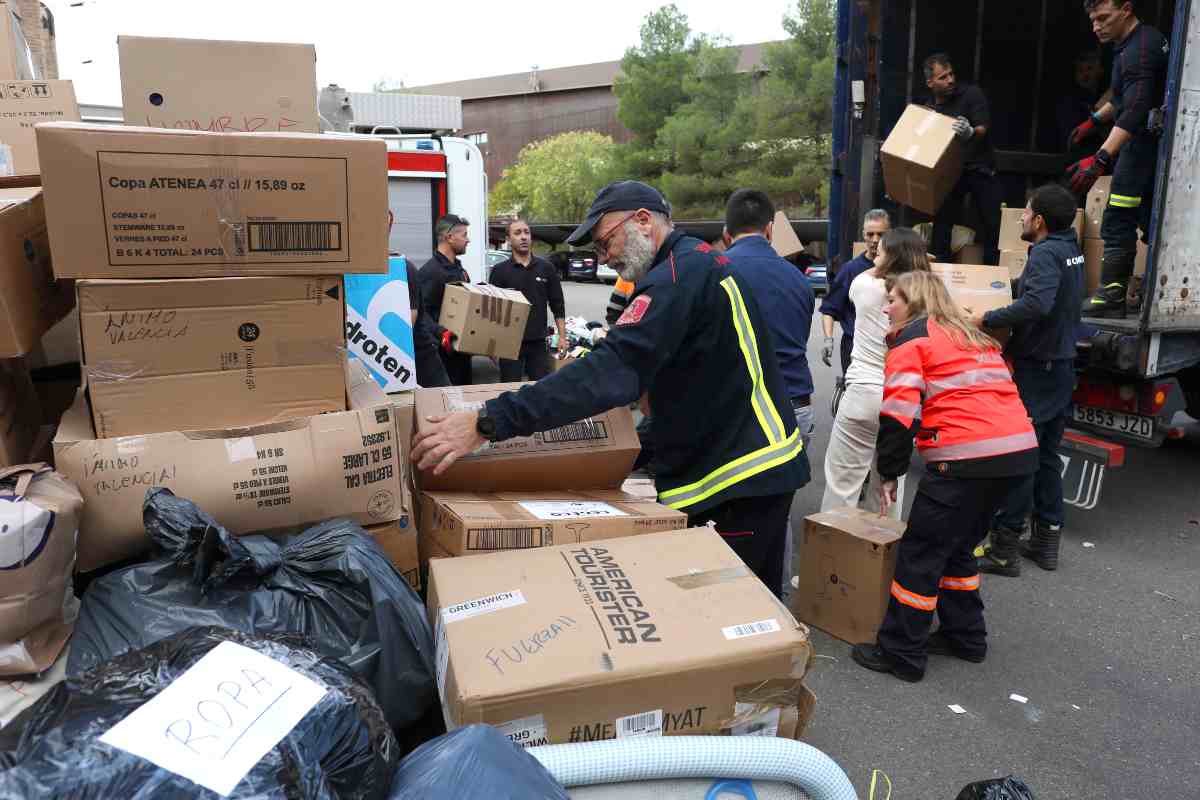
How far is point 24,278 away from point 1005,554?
4.09 metres

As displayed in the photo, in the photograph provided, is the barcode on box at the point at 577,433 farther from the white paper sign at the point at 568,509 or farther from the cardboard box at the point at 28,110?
the cardboard box at the point at 28,110

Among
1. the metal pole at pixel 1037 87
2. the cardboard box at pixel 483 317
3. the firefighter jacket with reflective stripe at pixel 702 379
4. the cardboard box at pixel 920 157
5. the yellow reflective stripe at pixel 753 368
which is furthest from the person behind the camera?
the metal pole at pixel 1037 87

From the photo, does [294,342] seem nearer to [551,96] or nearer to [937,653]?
[937,653]

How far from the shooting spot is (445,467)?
2.09 meters

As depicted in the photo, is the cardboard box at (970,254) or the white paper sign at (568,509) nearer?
the white paper sign at (568,509)

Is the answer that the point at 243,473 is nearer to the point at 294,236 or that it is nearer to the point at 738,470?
the point at 294,236

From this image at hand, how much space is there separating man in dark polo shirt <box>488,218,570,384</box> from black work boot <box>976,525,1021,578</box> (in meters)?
3.87

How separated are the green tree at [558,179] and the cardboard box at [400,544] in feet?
126

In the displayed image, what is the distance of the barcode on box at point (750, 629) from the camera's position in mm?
1656

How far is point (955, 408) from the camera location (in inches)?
126

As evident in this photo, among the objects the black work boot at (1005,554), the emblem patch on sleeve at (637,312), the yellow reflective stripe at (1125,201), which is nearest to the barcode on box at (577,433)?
the emblem patch on sleeve at (637,312)

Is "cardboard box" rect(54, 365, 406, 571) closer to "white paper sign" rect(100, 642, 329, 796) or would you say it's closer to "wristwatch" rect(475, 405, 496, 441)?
"wristwatch" rect(475, 405, 496, 441)

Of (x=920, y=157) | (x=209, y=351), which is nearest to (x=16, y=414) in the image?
(x=209, y=351)

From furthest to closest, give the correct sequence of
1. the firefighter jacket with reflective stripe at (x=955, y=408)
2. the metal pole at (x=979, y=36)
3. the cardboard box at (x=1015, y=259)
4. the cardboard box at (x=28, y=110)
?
the metal pole at (x=979, y=36) < the cardboard box at (x=1015, y=259) < the firefighter jacket with reflective stripe at (x=955, y=408) < the cardboard box at (x=28, y=110)
